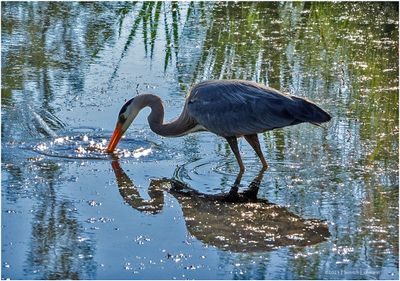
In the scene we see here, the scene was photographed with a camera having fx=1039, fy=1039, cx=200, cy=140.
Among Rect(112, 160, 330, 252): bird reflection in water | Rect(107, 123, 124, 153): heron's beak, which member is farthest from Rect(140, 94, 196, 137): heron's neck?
Rect(112, 160, 330, 252): bird reflection in water

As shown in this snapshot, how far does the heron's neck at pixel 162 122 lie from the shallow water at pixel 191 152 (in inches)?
5.2

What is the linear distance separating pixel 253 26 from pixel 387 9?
1.93 meters

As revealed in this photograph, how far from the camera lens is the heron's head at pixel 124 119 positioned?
813 centimetres

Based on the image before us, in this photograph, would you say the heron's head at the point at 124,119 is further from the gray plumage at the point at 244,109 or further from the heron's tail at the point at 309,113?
the heron's tail at the point at 309,113

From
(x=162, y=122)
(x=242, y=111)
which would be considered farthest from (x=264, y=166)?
(x=162, y=122)

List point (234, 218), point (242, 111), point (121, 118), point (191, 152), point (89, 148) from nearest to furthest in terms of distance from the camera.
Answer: point (234, 218) → point (242, 111) → point (191, 152) → point (89, 148) → point (121, 118)

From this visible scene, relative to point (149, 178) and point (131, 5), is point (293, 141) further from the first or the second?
point (131, 5)

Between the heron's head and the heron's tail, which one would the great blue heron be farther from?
the heron's head

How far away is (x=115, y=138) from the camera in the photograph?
815cm

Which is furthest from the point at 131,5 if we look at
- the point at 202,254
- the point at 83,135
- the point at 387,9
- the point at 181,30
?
the point at 202,254

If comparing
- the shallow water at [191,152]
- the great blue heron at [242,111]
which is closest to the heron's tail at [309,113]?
the great blue heron at [242,111]

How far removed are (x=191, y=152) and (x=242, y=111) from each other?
2.00 ft

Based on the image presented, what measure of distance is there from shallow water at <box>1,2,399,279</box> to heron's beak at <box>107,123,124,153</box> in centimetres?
7

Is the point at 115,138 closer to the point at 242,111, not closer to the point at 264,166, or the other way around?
the point at 242,111
